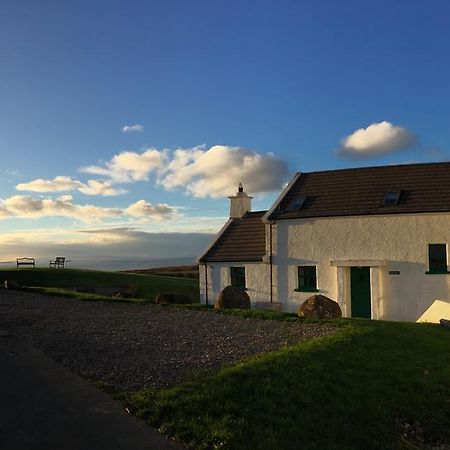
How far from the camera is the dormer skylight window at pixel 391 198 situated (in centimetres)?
2620

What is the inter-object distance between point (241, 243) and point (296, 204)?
4.10 meters

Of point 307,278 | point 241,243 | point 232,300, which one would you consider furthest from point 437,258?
point 241,243

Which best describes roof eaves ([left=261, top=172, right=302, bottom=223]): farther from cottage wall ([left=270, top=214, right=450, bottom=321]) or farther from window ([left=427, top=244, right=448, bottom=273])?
window ([left=427, top=244, right=448, bottom=273])

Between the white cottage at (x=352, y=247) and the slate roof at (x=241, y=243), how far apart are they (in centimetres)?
7

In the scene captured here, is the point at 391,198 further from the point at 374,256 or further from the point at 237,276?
the point at 237,276

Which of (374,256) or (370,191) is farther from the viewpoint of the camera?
(370,191)

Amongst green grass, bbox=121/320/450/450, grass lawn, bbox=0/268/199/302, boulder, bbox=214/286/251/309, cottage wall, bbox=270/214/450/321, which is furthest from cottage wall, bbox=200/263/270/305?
green grass, bbox=121/320/450/450

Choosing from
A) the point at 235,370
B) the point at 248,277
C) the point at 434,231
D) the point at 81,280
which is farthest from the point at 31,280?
the point at 235,370

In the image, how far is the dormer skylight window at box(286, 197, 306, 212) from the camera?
2817 centimetres

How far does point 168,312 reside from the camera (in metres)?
20.0

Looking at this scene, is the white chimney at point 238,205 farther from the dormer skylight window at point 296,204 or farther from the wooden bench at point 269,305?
the wooden bench at point 269,305

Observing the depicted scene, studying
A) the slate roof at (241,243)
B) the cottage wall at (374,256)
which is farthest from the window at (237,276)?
the cottage wall at (374,256)

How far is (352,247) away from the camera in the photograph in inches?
1025

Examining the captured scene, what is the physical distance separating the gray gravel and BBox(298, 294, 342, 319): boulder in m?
1.87
